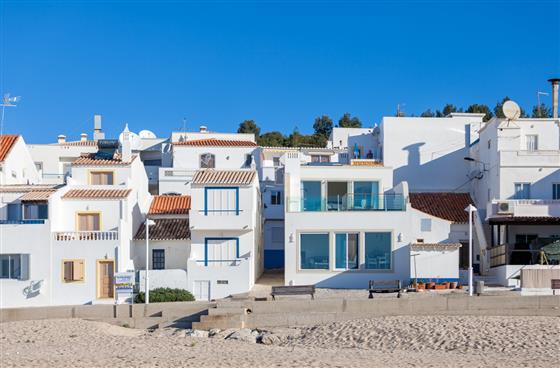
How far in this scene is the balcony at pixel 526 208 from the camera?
44.8 m

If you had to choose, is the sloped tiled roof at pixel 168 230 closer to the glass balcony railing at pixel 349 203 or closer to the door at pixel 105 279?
the door at pixel 105 279

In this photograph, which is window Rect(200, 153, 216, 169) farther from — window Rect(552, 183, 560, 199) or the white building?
window Rect(552, 183, 560, 199)

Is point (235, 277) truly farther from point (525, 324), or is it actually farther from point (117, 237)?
point (525, 324)

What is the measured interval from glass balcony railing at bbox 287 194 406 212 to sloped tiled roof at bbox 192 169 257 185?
227cm

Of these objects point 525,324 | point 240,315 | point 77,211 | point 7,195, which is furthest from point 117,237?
point 525,324

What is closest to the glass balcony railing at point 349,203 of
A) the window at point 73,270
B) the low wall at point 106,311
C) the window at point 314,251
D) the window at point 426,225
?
the window at point 314,251

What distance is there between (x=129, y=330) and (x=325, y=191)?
14.7 m

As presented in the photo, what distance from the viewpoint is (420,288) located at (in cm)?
4159

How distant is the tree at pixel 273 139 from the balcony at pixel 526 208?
45.1m

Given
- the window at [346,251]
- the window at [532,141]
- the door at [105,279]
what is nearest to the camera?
the door at [105,279]

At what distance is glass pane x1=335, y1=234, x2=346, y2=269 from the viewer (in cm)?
4312

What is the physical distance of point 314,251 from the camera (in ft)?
142

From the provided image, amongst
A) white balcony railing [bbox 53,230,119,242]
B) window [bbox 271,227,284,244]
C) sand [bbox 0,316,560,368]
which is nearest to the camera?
sand [bbox 0,316,560,368]

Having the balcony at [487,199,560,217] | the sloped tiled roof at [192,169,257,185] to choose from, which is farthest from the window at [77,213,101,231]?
the balcony at [487,199,560,217]
